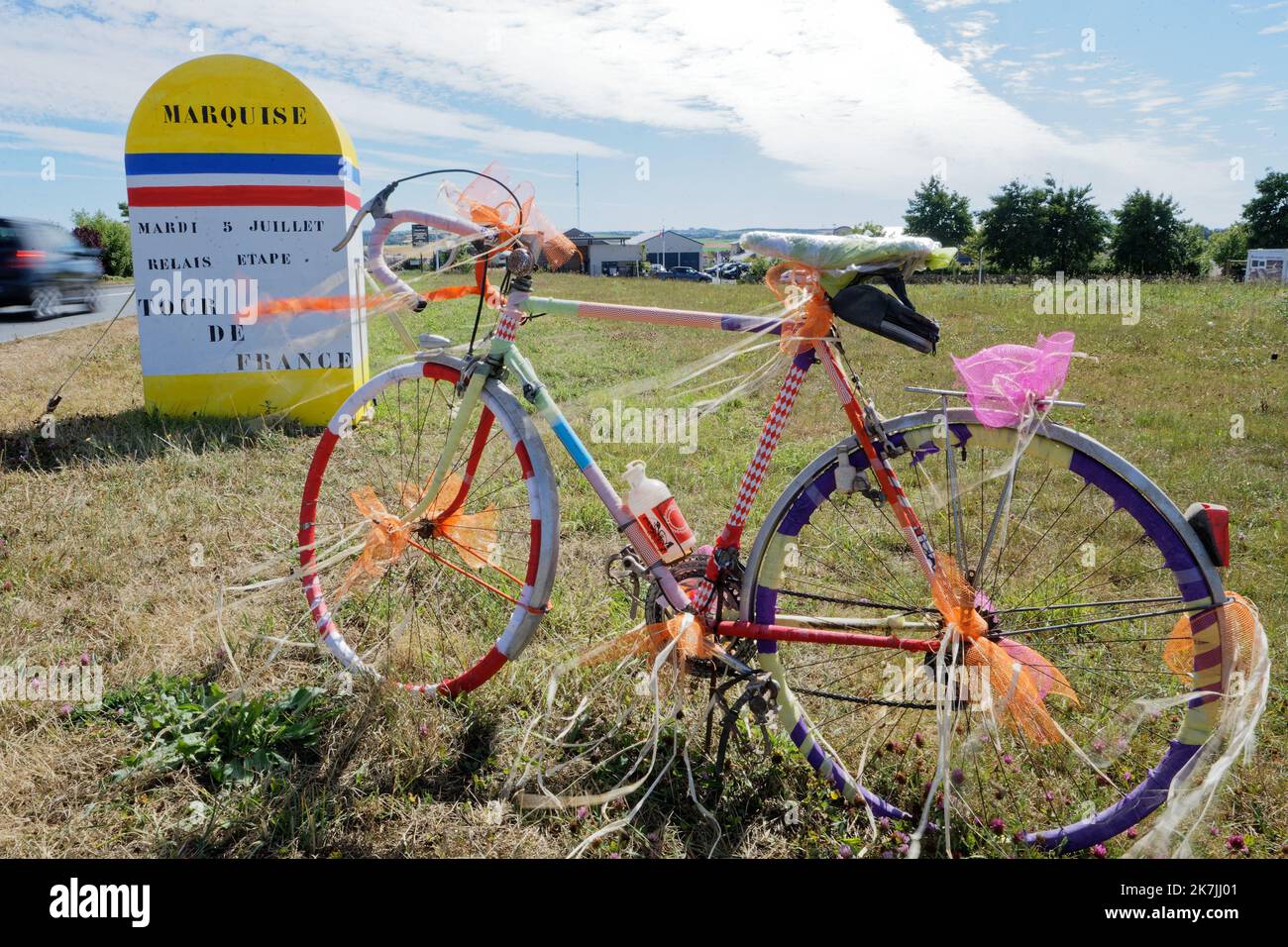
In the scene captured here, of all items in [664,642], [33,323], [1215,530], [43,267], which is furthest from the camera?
[33,323]

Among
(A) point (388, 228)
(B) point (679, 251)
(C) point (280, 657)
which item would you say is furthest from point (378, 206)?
(B) point (679, 251)

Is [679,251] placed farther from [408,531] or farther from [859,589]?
[408,531]

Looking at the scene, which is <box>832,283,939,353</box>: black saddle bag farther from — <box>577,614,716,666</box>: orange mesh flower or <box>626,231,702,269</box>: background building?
<box>626,231,702,269</box>: background building

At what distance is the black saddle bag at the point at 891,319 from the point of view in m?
2.40

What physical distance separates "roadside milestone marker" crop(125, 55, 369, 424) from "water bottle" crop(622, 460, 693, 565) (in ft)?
14.6

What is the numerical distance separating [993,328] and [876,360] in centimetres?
404

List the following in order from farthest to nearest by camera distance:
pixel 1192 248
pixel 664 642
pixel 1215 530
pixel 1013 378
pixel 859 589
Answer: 1. pixel 1192 248
2. pixel 859 589
3. pixel 664 642
4. pixel 1013 378
5. pixel 1215 530

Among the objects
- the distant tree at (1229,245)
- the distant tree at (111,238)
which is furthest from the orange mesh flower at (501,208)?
the distant tree at (1229,245)

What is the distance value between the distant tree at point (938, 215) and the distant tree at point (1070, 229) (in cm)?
983

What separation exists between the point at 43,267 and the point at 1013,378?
1476 centimetres

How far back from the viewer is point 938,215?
246 feet

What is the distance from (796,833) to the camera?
263 cm

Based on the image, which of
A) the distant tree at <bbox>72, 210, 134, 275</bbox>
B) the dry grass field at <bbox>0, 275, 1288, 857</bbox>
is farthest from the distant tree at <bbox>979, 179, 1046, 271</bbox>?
the dry grass field at <bbox>0, 275, 1288, 857</bbox>

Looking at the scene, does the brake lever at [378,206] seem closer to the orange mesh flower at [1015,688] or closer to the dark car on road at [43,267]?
the orange mesh flower at [1015,688]
